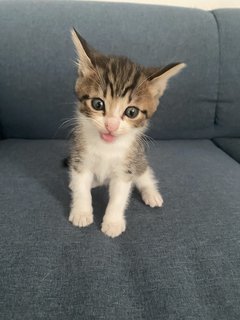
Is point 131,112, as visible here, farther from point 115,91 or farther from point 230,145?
point 230,145

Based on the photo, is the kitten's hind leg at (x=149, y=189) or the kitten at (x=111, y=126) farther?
the kitten's hind leg at (x=149, y=189)

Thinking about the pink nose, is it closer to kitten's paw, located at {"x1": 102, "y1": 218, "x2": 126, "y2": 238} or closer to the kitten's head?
the kitten's head

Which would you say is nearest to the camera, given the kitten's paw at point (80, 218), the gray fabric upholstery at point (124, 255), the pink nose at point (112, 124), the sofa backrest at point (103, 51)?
the gray fabric upholstery at point (124, 255)

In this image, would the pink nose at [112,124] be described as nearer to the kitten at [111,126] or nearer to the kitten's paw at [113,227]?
the kitten at [111,126]

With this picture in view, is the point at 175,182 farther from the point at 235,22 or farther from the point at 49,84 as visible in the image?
the point at 235,22

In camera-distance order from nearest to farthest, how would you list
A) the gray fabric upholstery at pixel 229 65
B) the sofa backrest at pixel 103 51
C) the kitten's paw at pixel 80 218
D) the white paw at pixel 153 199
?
the kitten's paw at pixel 80 218 → the white paw at pixel 153 199 → the sofa backrest at pixel 103 51 → the gray fabric upholstery at pixel 229 65

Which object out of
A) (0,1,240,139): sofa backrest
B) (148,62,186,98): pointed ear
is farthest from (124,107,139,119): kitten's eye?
(0,1,240,139): sofa backrest

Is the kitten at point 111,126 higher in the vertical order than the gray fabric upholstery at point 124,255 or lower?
higher

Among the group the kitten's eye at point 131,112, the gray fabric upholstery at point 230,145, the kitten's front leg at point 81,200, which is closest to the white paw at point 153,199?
the kitten's front leg at point 81,200
